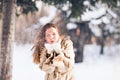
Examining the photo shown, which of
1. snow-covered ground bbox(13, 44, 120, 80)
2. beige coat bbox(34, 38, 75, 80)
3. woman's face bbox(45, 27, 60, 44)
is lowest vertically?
snow-covered ground bbox(13, 44, 120, 80)

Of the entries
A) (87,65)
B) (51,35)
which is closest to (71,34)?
(87,65)

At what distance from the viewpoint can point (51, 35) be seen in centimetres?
487

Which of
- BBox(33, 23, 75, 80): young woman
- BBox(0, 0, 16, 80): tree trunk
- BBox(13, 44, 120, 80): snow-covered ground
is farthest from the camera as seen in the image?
BBox(13, 44, 120, 80): snow-covered ground

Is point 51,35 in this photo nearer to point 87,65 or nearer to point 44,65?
point 44,65

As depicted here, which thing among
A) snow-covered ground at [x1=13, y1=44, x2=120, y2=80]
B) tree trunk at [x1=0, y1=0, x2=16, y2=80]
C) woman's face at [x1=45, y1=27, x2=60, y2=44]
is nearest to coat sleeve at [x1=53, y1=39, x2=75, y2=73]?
woman's face at [x1=45, y1=27, x2=60, y2=44]

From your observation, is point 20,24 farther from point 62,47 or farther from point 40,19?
point 62,47

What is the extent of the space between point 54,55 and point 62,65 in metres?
0.16

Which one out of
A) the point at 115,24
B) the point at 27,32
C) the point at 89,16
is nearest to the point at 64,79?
the point at 89,16

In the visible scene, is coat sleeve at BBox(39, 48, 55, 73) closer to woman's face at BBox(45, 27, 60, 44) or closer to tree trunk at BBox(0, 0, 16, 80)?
woman's face at BBox(45, 27, 60, 44)

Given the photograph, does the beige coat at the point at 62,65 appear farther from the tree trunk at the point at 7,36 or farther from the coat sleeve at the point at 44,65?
the tree trunk at the point at 7,36

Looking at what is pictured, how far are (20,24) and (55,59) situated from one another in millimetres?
14461

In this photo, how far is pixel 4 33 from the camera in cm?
759

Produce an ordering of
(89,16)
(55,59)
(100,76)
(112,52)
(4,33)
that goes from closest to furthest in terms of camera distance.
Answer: (55,59) → (4,33) → (100,76) → (89,16) → (112,52)

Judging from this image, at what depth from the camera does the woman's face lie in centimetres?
484
